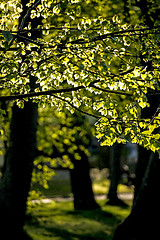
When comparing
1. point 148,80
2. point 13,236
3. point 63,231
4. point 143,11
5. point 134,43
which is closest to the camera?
point 148,80

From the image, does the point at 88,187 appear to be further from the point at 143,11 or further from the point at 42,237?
the point at 143,11

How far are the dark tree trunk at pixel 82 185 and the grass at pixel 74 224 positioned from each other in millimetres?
605

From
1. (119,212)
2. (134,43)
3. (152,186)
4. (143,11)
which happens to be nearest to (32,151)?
(152,186)

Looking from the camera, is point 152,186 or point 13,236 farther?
point 13,236

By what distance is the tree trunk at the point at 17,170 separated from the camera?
9.66 meters

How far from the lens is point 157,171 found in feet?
28.5

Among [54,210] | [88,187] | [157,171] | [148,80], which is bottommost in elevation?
[54,210]

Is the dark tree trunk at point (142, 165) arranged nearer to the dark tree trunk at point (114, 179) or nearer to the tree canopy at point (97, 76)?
the tree canopy at point (97, 76)

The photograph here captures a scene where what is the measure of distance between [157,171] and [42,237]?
5941 mm

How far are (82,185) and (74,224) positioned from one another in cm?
314

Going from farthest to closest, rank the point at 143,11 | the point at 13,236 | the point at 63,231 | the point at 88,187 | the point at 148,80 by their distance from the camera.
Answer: the point at 88,187, the point at 63,231, the point at 143,11, the point at 13,236, the point at 148,80

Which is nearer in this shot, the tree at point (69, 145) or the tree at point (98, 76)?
the tree at point (98, 76)

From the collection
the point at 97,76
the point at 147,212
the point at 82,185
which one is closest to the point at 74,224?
the point at 82,185

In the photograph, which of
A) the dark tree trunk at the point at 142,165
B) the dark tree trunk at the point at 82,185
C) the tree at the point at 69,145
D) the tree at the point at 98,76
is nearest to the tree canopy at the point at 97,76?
the tree at the point at 98,76
